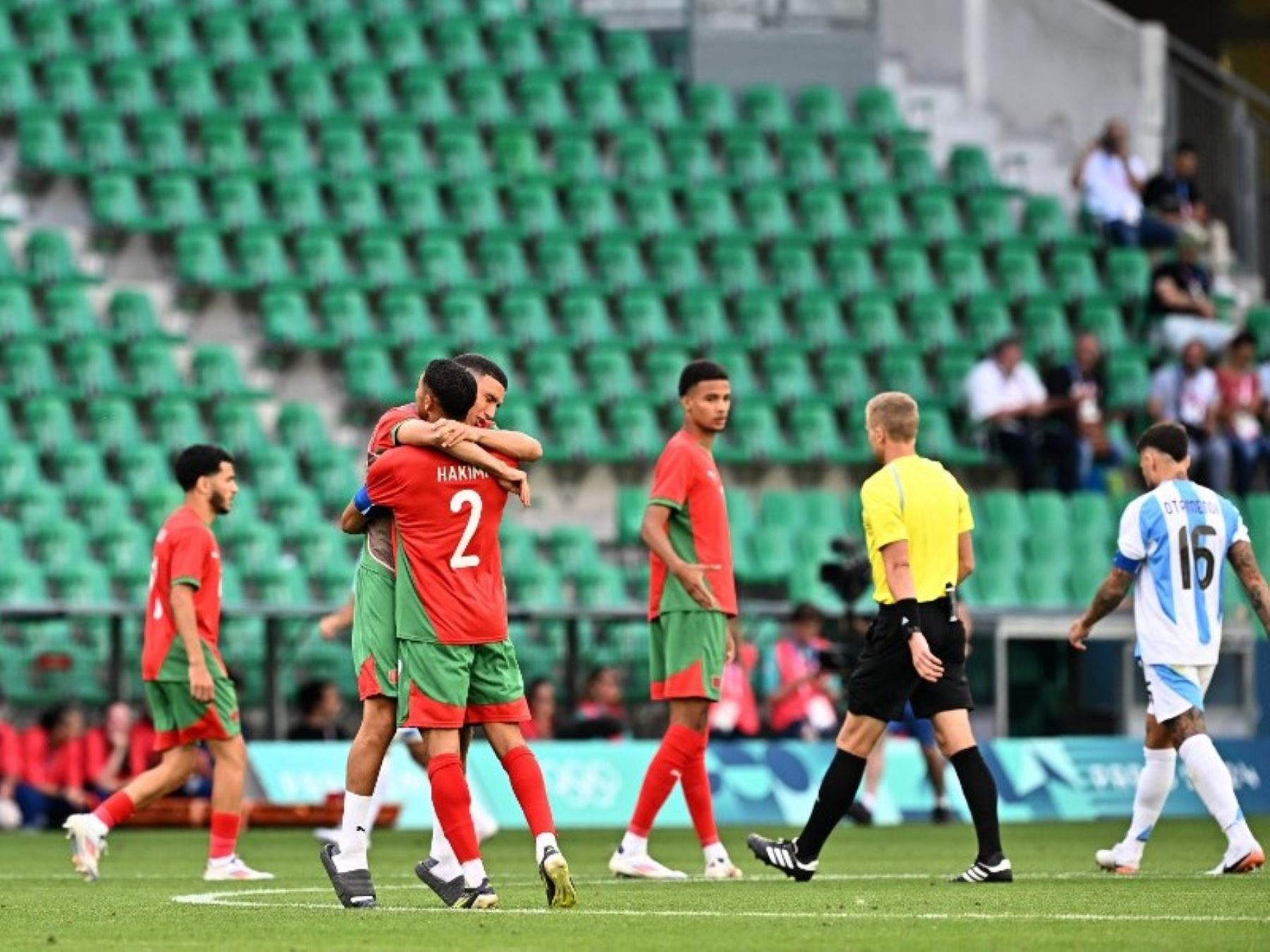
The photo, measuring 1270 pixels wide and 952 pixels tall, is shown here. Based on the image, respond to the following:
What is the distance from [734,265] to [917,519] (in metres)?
15.0

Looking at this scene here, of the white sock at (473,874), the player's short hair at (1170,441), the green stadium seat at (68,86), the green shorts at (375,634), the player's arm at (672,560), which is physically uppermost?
the green stadium seat at (68,86)

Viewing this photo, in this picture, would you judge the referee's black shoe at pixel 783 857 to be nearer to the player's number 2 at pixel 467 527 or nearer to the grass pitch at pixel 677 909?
the grass pitch at pixel 677 909

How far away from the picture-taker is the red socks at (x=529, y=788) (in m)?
9.86

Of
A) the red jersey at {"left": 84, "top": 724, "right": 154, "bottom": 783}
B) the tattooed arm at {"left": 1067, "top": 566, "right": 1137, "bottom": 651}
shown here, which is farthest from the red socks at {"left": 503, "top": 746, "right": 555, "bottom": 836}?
the red jersey at {"left": 84, "top": 724, "right": 154, "bottom": 783}

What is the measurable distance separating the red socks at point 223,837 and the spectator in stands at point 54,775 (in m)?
6.70

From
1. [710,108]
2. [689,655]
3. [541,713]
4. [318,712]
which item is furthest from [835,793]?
[710,108]

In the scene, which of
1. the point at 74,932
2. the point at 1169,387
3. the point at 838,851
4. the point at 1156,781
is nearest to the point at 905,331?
the point at 1169,387

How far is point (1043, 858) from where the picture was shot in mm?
14492

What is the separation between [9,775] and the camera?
1939 cm

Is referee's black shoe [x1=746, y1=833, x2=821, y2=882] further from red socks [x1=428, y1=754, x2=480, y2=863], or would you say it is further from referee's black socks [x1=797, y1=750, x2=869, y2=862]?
red socks [x1=428, y1=754, x2=480, y2=863]

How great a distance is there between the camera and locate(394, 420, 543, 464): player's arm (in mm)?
9898

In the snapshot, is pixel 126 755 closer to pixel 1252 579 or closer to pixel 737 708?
pixel 737 708

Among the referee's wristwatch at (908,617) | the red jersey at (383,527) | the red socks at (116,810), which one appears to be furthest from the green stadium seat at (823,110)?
the red jersey at (383,527)

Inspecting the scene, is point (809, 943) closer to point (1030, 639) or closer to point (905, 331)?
point (1030, 639)
